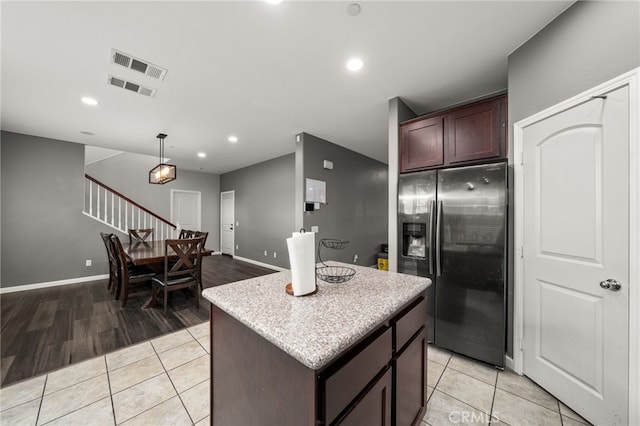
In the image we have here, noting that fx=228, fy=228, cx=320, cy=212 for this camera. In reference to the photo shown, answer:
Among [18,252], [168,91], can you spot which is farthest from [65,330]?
[168,91]

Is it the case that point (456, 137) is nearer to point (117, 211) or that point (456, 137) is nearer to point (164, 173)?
point (164, 173)

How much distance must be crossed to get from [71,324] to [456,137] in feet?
15.4

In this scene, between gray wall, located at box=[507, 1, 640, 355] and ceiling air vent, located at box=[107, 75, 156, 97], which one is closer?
gray wall, located at box=[507, 1, 640, 355]

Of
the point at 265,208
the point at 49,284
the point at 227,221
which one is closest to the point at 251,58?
the point at 265,208

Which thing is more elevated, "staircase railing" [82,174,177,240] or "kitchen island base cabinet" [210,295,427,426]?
"staircase railing" [82,174,177,240]

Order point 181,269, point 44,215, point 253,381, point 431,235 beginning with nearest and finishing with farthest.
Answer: point 253,381, point 431,235, point 181,269, point 44,215

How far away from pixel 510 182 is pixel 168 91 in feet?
11.8

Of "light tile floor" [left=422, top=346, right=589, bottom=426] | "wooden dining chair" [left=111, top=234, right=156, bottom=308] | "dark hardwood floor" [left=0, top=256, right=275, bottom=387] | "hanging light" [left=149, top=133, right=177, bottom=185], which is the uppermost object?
"hanging light" [left=149, top=133, right=177, bottom=185]

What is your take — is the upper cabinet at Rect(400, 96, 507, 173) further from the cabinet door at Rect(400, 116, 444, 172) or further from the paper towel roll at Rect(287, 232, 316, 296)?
the paper towel roll at Rect(287, 232, 316, 296)

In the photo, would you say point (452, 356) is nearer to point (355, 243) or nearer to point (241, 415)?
point (241, 415)

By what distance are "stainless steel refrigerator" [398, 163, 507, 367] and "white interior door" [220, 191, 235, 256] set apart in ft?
19.2

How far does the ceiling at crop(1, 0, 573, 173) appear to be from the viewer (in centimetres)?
160

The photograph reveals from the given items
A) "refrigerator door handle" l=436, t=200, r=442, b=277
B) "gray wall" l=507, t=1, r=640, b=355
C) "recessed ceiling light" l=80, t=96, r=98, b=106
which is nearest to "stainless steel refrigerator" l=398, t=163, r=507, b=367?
"refrigerator door handle" l=436, t=200, r=442, b=277

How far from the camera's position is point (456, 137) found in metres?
2.23
